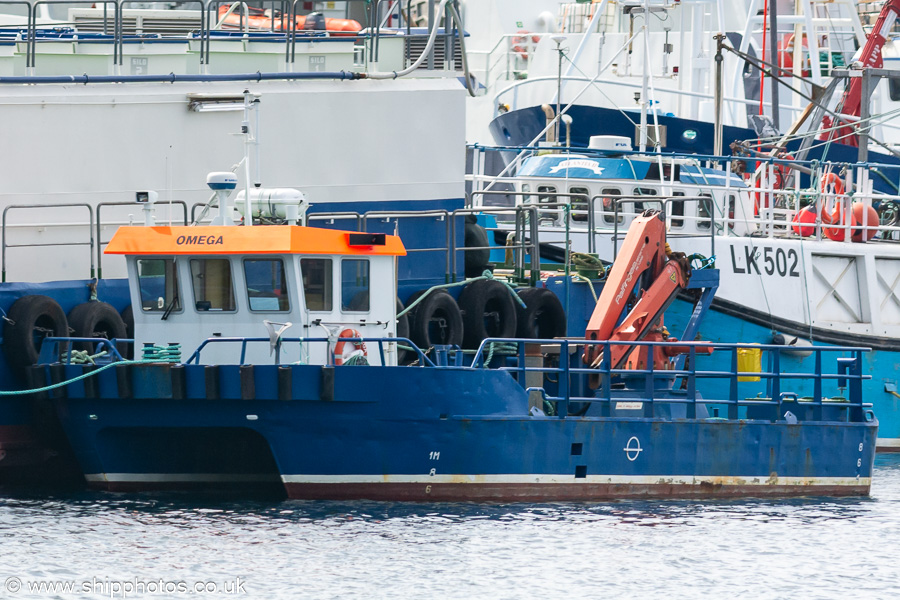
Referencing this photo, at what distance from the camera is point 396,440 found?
15.4m

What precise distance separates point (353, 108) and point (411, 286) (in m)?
2.29

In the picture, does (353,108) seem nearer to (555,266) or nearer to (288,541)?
(555,266)

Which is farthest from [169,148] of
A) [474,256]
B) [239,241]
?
[474,256]

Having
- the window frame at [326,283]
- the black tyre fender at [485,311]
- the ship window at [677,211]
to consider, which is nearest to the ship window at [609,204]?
the ship window at [677,211]

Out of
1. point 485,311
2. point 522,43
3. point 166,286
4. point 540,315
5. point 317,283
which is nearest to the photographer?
point 317,283

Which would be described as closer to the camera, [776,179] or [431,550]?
[431,550]

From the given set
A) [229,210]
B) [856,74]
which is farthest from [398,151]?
[856,74]

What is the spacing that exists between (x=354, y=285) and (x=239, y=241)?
1239 mm

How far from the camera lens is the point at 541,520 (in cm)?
1525

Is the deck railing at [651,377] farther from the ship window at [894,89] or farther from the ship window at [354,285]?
the ship window at [894,89]

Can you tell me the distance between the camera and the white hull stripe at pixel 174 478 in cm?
1606

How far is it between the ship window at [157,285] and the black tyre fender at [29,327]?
1069 mm

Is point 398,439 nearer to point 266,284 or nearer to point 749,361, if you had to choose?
point 266,284
